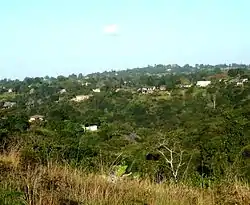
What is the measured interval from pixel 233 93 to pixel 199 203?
53.8 meters

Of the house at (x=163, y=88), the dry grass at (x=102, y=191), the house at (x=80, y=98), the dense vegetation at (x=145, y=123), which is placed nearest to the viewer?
the dry grass at (x=102, y=191)

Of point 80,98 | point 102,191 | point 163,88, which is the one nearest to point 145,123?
point 80,98

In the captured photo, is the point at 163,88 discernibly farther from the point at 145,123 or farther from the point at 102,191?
the point at 102,191

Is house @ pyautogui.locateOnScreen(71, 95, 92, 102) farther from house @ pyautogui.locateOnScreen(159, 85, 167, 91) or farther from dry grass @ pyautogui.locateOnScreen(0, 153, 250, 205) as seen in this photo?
dry grass @ pyautogui.locateOnScreen(0, 153, 250, 205)

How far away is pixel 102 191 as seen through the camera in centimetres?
387

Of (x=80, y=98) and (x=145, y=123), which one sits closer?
(x=145, y=123)

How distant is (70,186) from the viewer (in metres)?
3.99

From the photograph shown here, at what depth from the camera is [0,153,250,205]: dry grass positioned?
363 cm

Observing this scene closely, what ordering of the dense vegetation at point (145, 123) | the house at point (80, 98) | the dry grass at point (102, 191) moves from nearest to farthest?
the dry grass at point (102, 191) → the dense vegetation at point (145, 123) → the house at point (80, 98)

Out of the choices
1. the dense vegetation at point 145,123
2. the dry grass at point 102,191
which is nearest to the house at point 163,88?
the dense vegetation at point 145,123

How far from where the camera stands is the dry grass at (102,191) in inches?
143

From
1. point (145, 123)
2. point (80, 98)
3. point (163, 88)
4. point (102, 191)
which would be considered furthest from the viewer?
point (163, 88)

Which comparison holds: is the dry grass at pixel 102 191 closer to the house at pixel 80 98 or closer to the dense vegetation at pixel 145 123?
the dense vegetation at pixel 145 123

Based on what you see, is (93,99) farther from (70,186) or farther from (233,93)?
(70,186)
